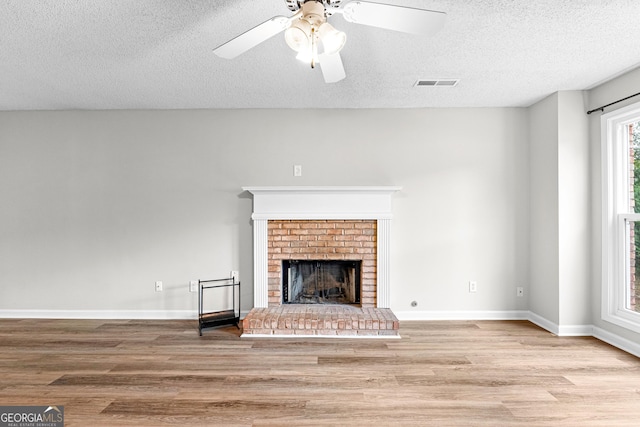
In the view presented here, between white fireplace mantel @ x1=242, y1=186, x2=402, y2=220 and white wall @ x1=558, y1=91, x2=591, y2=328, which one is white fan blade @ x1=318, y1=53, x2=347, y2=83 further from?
white wall @ x1=558, y1=91, x2=591, y2=328

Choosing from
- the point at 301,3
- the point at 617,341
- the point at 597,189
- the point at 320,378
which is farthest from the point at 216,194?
the point at 617,341

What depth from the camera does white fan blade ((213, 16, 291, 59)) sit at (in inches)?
77.1

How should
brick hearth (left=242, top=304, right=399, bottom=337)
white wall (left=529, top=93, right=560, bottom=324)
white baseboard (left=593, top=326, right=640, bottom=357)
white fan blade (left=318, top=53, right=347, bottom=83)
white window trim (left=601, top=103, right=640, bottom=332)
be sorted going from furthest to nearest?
white wall (left=529, top=93, right=560, bottom=324), brick hearth (left=242, top=304, right=399, bottom=337), white window trim (left=601, top=103, right=640, bottom=332), white baseboard (left=593, top=326, right=640, bottom=357), white fan blade (left=318, top=53, right=347, bottom=83)

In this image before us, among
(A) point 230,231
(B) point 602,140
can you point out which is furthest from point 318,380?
(B) point 602,140

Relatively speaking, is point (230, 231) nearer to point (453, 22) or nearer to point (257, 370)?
point (257, 370)

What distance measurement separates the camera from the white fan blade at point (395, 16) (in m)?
1.79

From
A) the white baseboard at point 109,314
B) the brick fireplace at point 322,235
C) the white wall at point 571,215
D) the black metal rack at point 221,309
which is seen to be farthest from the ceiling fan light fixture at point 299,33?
the white baseboard at point 109,314

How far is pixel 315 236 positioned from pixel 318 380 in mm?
1838

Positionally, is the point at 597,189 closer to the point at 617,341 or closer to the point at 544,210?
the point at 544,210

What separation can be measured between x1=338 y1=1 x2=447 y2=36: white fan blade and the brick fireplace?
7.74 feet

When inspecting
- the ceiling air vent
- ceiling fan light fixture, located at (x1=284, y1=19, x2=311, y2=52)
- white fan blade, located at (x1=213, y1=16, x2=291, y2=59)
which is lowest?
ceiling fan light fixture, located at (x1=284, y1=19, x2=311, y2=52)

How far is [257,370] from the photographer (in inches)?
115

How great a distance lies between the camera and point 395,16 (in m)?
1.84

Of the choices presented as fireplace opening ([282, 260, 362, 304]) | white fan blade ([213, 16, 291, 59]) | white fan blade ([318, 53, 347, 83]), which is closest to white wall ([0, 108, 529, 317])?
fireplace opening ([282, 260, 362, 304])
